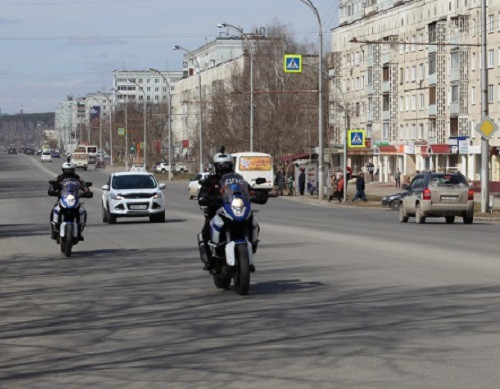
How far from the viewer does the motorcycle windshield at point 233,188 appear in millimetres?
15633

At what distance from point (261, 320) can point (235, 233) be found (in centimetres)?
299

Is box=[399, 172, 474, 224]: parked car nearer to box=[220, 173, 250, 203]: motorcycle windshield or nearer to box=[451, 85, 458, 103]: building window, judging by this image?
box=[220, 173, 250, 203]: motorcycle windshield

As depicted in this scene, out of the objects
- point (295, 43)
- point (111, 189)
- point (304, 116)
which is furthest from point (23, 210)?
point (295, 43)

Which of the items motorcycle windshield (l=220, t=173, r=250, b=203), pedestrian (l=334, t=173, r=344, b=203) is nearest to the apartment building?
pedestrian (l=334, t=173, r=344, b=203)

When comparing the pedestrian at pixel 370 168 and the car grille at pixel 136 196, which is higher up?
the car grille at pixel 136 196

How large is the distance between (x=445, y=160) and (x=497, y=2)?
1439 centimetres

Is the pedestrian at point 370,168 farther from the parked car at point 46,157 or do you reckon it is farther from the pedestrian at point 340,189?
the parked car at point 46,157

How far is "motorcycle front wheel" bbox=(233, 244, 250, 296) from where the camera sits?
15.4m

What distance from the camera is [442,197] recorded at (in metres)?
39.9

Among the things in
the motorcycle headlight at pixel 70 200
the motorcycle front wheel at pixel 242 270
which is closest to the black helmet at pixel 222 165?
the motorcycle front wheel at pixel 242 270

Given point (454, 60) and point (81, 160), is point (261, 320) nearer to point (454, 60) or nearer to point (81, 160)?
point (454, 60)

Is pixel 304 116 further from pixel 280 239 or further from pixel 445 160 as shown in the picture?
pixel 280 239

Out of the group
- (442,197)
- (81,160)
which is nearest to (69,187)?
(442,197)

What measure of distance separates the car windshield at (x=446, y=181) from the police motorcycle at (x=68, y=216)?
17.8 metres
